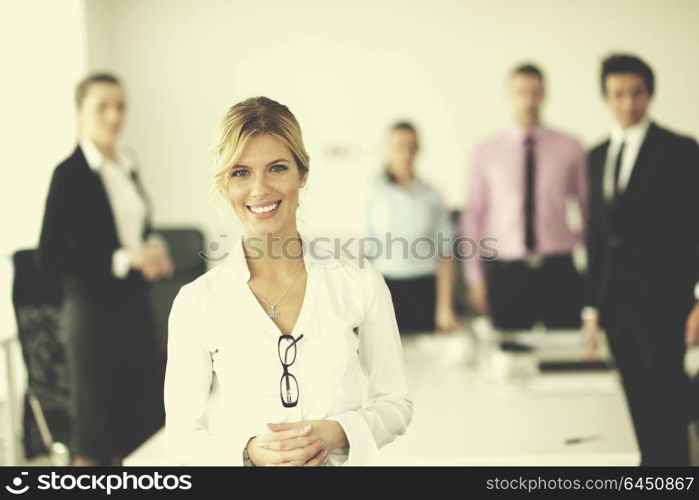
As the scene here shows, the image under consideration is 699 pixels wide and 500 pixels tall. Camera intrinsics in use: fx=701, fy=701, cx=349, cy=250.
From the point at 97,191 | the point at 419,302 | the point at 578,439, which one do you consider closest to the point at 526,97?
the point at 419,302

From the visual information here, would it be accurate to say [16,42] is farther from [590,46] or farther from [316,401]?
[590,46]

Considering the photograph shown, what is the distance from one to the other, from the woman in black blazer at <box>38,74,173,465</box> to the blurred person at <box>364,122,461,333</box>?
1.88ft

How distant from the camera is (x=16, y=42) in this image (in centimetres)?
142

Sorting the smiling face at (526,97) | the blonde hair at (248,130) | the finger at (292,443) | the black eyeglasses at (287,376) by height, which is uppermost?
the smiling face at (526,97)

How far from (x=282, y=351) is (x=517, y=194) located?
203cm

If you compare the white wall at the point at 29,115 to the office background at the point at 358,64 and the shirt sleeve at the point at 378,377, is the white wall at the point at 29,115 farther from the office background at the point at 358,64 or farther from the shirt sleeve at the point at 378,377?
the office background at the point at 358,64

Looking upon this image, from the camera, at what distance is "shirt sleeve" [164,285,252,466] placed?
41.5 inches

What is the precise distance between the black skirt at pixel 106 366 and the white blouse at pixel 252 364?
48cm

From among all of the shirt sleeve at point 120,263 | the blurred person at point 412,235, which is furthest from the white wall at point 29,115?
the blurred person at point 412,235

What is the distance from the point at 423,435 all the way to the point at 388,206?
1283 millimetres

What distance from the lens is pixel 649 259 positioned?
1.51 metres

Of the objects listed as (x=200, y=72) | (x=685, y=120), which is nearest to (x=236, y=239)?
→ (x=685, y=120)

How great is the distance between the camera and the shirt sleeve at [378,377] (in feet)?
3.55
